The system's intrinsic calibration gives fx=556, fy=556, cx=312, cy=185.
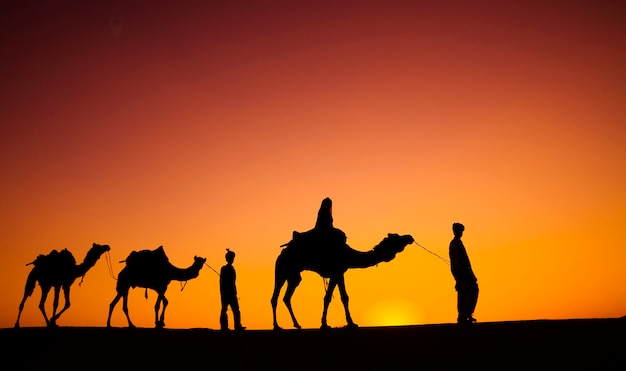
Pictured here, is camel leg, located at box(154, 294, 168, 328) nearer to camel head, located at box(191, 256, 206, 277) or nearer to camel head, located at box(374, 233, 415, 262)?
camel head, located at box(191, 256, 206, 277)

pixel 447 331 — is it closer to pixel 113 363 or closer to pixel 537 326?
pixel 537 326

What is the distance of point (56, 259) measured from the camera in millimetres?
20500

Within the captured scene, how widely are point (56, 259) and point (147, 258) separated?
14.0 ft

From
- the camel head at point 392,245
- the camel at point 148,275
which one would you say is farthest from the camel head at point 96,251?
the camel head at point 392,245

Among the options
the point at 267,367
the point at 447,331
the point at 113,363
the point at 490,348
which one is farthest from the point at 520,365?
the point at 113,363

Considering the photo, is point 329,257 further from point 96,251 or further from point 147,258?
point 96,251

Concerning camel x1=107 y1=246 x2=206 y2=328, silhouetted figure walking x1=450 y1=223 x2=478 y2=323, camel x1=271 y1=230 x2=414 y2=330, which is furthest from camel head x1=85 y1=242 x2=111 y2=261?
silhouetted figure walking x1=450 y1=223 x2=478 y2=323

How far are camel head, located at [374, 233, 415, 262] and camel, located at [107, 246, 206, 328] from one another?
785 cm

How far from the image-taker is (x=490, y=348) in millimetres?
8617

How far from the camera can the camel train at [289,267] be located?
14906 millimetres

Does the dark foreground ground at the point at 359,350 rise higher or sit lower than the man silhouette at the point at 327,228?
lower

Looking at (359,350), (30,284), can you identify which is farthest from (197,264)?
(359,350)

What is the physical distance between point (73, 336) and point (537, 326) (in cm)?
1023

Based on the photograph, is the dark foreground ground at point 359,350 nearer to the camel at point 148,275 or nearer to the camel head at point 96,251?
the camel at point 148,275
